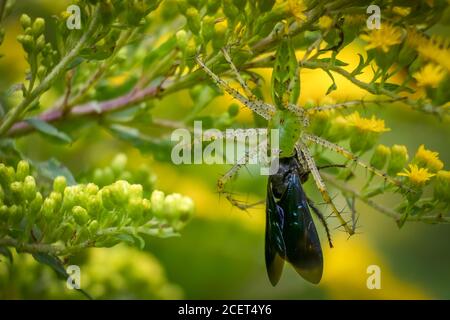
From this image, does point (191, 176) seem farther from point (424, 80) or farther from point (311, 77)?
point (424, 80)

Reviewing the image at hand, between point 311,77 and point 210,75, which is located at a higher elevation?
point 311,77

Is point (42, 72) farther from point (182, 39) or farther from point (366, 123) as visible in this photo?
point (366, 123)

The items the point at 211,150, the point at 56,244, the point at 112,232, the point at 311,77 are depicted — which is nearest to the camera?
the point at 112,232

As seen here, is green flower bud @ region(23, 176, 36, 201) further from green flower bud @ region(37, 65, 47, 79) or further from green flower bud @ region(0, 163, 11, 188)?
green flower bud @ region(37, 65, 47, 79)

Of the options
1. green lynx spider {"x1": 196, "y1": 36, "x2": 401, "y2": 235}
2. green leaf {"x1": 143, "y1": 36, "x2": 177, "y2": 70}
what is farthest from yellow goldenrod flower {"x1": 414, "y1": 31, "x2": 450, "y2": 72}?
green leaf {"x1": 143, "y1": 36, "x2": 177, "y2": 70}

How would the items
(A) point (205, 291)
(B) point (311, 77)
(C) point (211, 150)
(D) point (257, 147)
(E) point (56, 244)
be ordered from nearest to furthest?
1. (E) point (56, 244)
2. (D) point (257, 147)
3. (C) point (211, 150)
4. (A) point (205, 291)
5. (B) point (311, 77)

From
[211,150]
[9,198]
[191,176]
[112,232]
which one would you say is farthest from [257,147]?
[191,176]

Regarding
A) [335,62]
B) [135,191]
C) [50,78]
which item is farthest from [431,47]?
[50,78]
